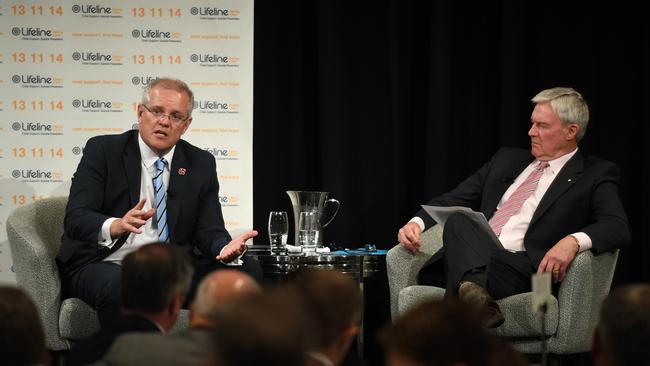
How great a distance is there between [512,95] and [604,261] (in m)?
1.55

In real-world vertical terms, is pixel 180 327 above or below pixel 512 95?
below

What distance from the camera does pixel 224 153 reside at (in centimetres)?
557

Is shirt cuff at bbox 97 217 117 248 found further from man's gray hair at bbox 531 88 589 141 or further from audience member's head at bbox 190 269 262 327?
man's gray hair at bbox 531 88 589 141

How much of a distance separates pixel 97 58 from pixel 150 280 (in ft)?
10.4

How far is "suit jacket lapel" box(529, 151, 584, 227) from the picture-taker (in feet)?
16.1

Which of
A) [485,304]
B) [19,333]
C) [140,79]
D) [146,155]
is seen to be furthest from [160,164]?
[19,333]

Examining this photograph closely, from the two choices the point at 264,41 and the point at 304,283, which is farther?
the point at 264,41

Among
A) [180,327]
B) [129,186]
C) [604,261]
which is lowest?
[180,327]

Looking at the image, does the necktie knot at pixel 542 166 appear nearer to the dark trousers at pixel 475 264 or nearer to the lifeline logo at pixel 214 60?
the dark trousers at pixel 475 264

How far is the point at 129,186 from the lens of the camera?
182 inches

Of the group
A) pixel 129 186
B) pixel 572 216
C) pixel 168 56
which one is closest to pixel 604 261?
pixel 572 216

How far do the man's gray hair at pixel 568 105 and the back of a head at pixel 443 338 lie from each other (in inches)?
129

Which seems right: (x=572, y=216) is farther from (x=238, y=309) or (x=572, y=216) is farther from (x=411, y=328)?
(x=238, y=309)

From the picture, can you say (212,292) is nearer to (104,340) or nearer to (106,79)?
(104,340)
